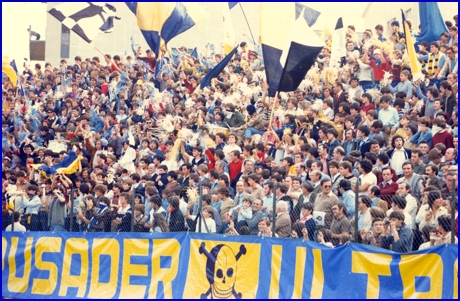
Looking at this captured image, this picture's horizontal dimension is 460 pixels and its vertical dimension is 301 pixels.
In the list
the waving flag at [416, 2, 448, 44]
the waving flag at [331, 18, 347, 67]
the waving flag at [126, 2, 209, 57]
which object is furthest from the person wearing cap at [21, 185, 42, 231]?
the waving flag at [416, 2, 448, 44]

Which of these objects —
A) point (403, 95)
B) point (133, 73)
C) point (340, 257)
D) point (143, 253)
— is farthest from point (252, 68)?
point (340, 257)

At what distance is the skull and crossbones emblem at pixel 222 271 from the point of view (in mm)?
13922

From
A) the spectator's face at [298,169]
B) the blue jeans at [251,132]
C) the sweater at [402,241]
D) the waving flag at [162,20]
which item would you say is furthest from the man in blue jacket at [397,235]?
the waving flag at [162,20]

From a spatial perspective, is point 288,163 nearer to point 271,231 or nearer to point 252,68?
point 271,231

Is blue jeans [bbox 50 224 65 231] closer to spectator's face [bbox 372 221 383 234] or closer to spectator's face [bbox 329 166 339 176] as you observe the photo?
spectator's face [bbox 329 166 339 176]

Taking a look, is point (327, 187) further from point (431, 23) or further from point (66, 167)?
point (66, 167)

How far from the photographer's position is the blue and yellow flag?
19859 millimetres

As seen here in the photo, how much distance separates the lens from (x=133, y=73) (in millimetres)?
25016

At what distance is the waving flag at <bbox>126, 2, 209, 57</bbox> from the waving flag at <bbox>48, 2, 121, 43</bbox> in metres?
2.82

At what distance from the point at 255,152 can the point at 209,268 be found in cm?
320

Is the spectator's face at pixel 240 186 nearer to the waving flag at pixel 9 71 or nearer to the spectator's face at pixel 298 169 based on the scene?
the spectator's face at pixel 298 169

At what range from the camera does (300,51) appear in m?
16.8

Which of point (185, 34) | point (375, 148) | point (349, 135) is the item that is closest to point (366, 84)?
point (349, 135)

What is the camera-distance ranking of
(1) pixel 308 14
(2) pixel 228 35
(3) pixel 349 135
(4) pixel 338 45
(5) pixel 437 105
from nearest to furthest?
(5) pixel 437 105 → (3) pixel 349 135 → (4) pixel 338 45 → (1) pixel 308 14 → (2) pixel 228 35
